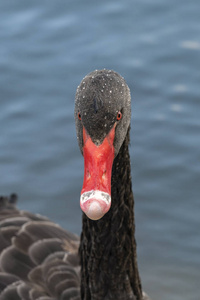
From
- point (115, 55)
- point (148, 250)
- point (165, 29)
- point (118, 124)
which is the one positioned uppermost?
point (165, 29)

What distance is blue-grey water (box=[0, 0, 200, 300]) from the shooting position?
5340mm

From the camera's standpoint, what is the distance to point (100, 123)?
2.97 metres

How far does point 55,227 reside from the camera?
14.4 ft

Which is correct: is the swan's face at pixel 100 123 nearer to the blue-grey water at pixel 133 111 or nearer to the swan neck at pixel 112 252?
the swan neck at pixel 112 252

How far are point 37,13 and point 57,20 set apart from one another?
0.99 feet

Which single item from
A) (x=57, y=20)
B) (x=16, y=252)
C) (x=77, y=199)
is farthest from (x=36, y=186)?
(x=57, y=20)

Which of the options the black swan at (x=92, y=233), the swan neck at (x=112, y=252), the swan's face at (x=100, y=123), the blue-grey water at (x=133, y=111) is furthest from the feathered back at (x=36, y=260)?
the swan's face at (x=100, y=123)

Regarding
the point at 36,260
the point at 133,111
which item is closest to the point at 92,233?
the point at 36,260

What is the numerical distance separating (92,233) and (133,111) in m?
2.74

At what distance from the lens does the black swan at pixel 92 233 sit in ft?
9.76

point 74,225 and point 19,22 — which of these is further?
point 19,22

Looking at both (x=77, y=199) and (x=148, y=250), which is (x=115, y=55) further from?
(x=148, y=250)

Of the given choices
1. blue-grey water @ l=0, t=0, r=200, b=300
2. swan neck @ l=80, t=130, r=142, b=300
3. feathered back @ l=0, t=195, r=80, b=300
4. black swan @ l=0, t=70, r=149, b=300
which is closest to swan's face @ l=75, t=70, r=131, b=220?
black swan @ l=0, t=70, r=149, b=300

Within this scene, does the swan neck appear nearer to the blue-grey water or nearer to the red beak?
the red beak
